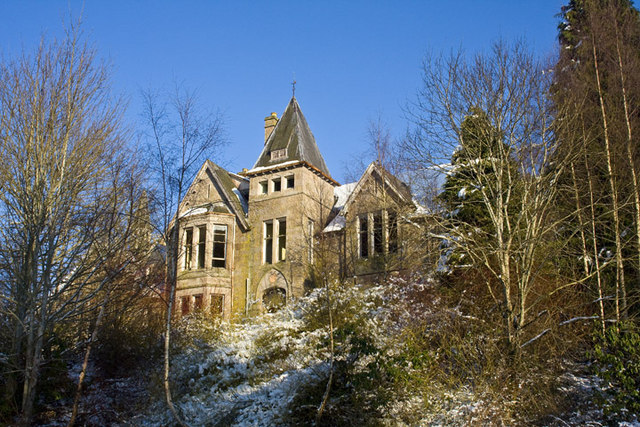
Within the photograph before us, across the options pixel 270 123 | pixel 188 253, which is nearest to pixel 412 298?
pixel 188 253

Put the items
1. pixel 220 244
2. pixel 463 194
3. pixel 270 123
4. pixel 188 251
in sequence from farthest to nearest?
1. pixel 270 123
2. pixel 220 244
3. pixel 188 251
4. pixel 463 194

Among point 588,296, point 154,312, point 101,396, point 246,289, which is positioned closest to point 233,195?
point 246,289

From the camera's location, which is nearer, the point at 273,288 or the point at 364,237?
the point at 364,237

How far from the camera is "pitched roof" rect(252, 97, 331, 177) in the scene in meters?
24.1

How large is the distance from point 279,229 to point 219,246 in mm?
2822

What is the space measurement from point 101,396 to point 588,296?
12.8 m

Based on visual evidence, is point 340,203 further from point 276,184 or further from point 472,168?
point 472,168

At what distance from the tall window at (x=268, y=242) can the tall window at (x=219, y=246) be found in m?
1.74

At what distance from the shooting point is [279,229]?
2342 centimetres

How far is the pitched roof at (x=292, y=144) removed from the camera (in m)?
24.1

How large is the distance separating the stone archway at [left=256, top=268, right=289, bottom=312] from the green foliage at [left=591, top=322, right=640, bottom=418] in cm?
1347

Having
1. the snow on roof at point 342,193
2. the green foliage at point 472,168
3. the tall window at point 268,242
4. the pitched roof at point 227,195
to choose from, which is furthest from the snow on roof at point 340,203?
the green foliage at point 472,168

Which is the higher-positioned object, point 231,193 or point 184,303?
point 231,193

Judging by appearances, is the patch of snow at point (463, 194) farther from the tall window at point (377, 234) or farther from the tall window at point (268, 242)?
the tall window at point (268, 242)
